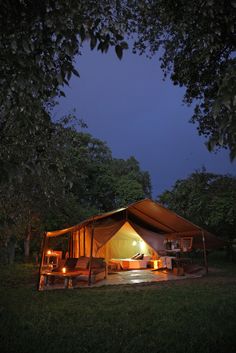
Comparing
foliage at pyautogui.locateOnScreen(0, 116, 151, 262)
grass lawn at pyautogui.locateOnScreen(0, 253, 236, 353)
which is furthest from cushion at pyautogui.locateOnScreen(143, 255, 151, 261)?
grass lawn at pyautogui.locateOnScreen(0, 253, 236, 353)

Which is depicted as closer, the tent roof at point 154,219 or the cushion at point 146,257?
the tent roof at point 154,219

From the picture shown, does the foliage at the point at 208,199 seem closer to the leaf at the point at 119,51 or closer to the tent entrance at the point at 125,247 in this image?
the tent entrance at the point at 125,247

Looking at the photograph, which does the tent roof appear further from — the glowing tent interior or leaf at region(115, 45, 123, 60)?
leaf at region(115, 45, 123, 60)

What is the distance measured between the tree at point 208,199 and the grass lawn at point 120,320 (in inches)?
185

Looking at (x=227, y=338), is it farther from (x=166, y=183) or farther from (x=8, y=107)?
(x=166, y=183)

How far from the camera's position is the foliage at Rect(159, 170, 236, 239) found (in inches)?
476

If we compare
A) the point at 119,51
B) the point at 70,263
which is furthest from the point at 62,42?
the point at 70,263

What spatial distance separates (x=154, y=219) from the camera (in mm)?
12062

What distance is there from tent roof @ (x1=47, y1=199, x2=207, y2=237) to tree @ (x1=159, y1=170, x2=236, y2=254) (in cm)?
127

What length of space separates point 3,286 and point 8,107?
269 inches

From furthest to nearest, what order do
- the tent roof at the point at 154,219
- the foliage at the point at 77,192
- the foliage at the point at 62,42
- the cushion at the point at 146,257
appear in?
the cushion at the point at 146,257 → the tent roof at the point at 154,219 → the foliage at the point at 77,192 → the foliage at the point at 62,42

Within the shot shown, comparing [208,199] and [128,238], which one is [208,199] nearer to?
[208,199]

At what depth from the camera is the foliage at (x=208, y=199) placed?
12102 millimetres

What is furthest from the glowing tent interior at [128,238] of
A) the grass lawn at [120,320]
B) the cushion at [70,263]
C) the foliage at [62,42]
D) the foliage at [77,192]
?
the foliage at [62,42]
